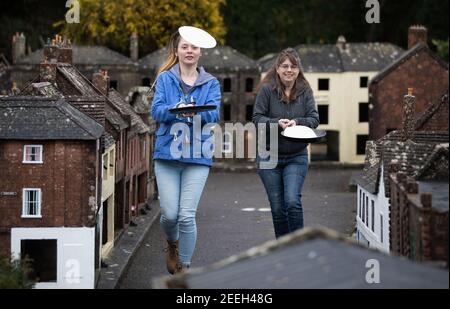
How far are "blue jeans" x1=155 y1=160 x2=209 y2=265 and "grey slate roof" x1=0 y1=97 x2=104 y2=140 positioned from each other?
1939 cm

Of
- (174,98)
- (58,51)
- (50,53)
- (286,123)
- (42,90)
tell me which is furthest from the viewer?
(58,51)

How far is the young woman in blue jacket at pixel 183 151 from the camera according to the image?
63.4ft

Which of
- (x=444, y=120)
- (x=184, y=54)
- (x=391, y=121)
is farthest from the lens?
(x=391, y=121)

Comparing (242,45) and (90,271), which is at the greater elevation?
(242,45)

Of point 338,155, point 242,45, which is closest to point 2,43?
point 242,45

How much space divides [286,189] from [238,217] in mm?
41644

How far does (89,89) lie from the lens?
5328 cm

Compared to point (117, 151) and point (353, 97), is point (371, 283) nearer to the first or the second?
point (117, 151)

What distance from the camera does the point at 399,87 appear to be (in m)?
83.2

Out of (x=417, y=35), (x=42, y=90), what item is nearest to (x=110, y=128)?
(x=42, y=90)

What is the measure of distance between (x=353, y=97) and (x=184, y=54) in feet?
247

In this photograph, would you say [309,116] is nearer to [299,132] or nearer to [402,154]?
[299,132]

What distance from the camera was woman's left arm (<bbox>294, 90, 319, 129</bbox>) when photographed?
20562 mm

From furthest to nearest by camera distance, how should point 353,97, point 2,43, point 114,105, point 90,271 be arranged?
point 2,43, point 353,97, point 114,105, point 90,271
